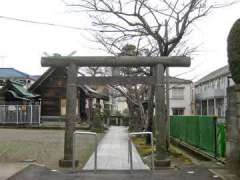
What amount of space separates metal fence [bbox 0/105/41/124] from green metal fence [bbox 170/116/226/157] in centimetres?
1830

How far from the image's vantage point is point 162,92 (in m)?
13.4

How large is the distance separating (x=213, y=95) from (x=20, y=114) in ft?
80.2

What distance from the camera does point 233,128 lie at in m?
11.1

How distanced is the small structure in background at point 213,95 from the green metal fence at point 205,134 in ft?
90.2

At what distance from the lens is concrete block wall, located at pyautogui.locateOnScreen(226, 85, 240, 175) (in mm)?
10719

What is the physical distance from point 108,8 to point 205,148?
675 cm

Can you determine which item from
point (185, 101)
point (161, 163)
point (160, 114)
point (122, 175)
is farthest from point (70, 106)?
point (185, 101)

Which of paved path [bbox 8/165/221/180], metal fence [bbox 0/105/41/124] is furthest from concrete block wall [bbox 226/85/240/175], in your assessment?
metal fence [bbox 0/105/41/124]

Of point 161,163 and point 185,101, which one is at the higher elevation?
point 185,101

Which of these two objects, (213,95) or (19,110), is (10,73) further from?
(213,95)

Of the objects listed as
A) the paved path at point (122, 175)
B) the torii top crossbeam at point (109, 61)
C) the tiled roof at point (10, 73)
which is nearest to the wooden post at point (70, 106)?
the torii top crossbeam at point (109, 61)

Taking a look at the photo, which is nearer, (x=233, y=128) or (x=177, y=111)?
(x=233, y=128)

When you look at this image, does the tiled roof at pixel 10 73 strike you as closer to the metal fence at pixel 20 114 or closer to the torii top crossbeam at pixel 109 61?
the metal fence at pixel 20 114

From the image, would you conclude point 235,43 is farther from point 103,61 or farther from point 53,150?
point 53,150
